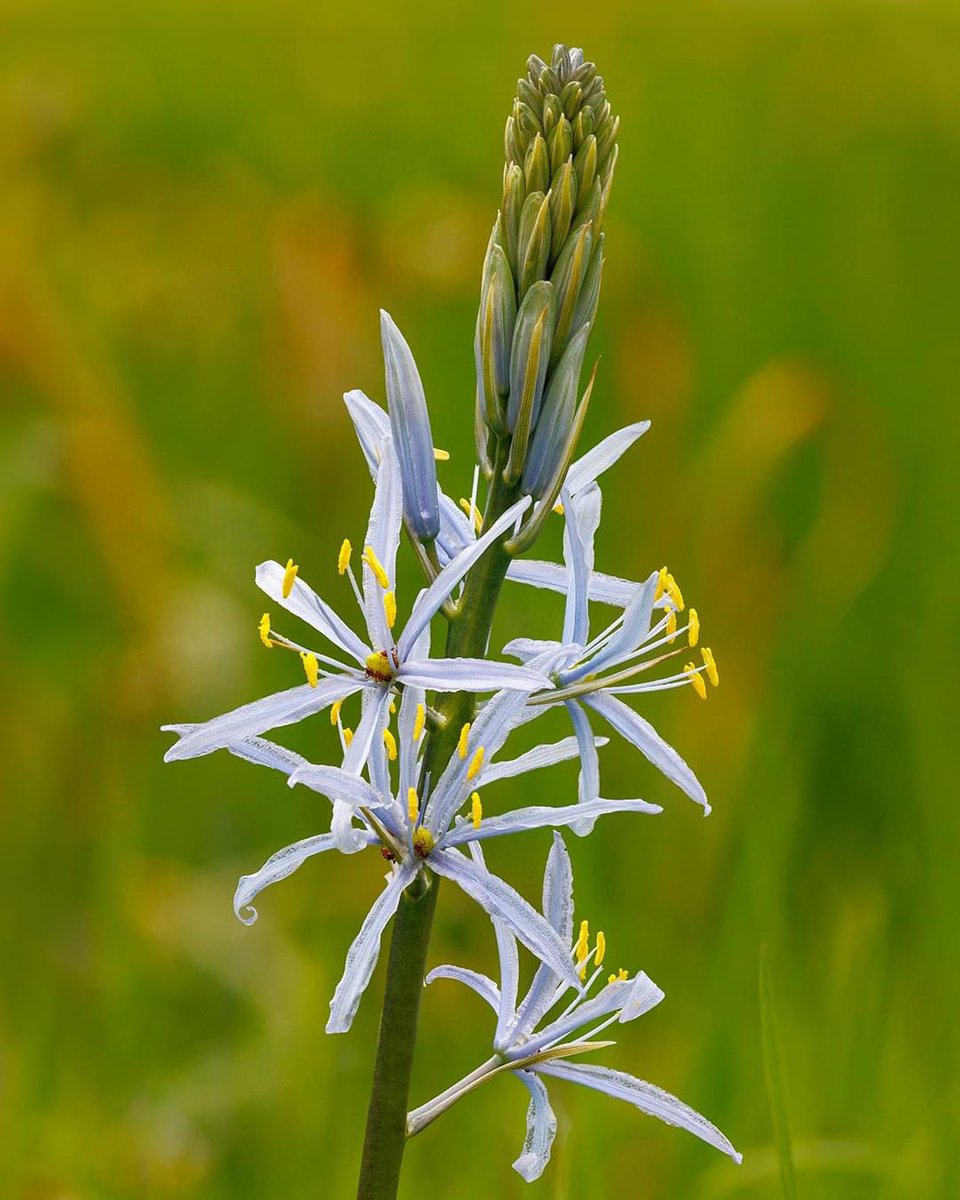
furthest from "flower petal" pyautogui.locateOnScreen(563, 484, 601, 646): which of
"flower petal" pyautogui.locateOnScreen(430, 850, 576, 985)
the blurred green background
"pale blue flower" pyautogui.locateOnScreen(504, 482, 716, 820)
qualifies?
the blurred green background

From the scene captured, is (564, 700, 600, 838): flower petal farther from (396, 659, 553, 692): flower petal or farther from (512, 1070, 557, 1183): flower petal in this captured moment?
(512, 1070, 557, 1183): flower petal

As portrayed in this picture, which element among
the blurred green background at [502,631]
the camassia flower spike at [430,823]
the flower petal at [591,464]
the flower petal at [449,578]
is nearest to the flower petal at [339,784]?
the camassia flower spike at [430,823]

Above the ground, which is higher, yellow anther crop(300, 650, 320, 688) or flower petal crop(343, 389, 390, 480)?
flower petal crop(343, 389, 390, 480)

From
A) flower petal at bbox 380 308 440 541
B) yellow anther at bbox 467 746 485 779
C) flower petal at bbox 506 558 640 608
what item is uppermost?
flower petal at bbox 380 308 440 541

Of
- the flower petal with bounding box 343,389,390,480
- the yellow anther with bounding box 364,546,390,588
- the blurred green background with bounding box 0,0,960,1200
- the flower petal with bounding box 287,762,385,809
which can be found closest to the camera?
the flower petal with bounding box 287,762,385,809

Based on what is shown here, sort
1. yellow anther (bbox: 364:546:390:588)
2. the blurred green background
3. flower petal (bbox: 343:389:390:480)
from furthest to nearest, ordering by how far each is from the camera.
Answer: the blurred green background
flower petal (bbox: 343:389:390:480)
yellow anther (bbox: 364:546:390:588)

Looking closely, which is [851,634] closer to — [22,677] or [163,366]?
[22,677]

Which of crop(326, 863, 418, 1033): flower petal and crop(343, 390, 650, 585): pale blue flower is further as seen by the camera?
crop(343, 390, 650, 585): pale blue flower
